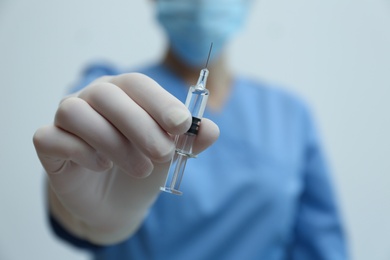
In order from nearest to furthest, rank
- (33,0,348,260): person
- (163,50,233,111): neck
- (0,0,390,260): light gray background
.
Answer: (33,0,348,260): person < (163,50,233,111): neck < (0,0,390,260): light gray background

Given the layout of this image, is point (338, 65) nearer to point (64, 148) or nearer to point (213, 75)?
point (213, 75)

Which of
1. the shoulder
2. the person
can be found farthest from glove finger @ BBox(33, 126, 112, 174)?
the shoulder

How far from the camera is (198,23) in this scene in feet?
3.30

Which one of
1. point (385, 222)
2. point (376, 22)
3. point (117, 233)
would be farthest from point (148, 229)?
point (376, 22)

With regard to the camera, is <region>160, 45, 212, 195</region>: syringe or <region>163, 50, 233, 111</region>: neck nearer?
<region>160, 45, 212, 195</region>: syringe

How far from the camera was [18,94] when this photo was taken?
1350 mm

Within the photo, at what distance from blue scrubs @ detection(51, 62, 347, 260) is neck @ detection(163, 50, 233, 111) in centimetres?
2

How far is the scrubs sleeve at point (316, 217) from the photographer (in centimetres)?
105

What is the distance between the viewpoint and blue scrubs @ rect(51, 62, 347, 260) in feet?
A: 3.19

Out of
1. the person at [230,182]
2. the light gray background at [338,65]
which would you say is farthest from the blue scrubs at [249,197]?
the light gray background at [338,65]

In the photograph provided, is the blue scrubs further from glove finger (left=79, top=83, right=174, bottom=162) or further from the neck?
glove finger (left=79, top=83, right=174, bottom=162)

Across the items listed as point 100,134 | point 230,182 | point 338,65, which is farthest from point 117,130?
point 338,65

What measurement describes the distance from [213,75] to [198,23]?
15 centimetres

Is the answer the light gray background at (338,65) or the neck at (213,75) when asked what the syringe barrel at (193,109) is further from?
the light gray background at (338,65)
